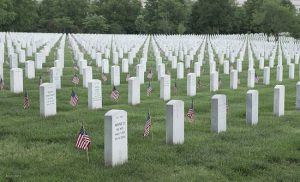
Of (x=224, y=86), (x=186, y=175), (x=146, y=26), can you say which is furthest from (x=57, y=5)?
(x=186, y=175)

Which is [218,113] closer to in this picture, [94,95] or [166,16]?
[94,95]

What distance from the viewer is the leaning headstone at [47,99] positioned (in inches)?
406

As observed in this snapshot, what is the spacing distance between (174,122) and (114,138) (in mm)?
1399

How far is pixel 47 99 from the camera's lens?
10.3 m

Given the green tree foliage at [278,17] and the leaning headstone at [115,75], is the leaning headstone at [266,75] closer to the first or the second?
the leaning headstone at [115,75]

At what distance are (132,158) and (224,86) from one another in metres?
9.20

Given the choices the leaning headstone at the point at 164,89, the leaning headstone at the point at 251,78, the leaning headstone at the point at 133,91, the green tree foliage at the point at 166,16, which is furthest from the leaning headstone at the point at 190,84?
the green tree foliage at the point at 166,16

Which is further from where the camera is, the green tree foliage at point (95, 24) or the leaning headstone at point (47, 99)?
the green tree foliage at point (95, 24)

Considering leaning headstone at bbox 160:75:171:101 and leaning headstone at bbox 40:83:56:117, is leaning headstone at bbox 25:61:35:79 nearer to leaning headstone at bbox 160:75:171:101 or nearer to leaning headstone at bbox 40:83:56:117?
leaning headstone at bbox 160:75:171:101

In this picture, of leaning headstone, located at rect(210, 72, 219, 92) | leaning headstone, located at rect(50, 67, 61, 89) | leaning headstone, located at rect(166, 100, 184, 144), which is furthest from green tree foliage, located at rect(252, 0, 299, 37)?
leaning headstone, located at rect(166, 100, 184, 144)

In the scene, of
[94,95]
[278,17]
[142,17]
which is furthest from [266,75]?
[142,17]

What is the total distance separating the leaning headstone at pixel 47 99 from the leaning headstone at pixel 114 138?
3470 mm

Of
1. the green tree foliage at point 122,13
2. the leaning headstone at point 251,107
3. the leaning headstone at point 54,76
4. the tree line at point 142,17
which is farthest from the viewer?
the green tree foliage at point 122,13

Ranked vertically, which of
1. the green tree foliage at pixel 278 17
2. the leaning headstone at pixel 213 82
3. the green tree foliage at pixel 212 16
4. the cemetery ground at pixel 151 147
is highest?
the green tree foliage at pixel 212 16
